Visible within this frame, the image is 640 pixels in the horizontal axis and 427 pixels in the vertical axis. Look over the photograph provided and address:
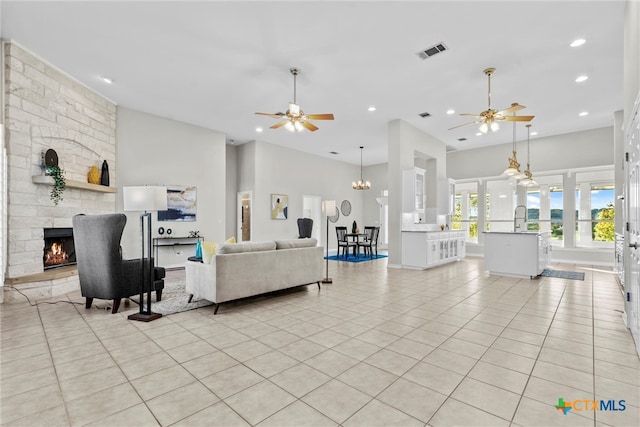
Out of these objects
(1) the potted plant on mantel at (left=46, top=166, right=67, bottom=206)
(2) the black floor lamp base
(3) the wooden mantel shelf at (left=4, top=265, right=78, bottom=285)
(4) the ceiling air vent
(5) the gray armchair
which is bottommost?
(2) the black floor lamp base

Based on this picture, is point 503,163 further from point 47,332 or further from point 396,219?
point 47,332

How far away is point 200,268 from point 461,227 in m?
8.76

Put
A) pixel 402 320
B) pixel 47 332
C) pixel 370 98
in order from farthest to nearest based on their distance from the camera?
pixel 370 98
pixel 402 320
pixel 47 332

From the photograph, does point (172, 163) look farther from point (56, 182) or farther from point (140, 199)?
point (140, 199)

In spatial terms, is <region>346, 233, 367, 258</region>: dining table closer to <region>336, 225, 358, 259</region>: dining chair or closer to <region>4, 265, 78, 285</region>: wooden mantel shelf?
<region>336, 225, 358, 259</region>: dining chair

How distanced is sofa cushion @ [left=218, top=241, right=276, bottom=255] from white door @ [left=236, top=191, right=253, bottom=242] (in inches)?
202

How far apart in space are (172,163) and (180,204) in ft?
3.19

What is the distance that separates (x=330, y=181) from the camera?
11469mm

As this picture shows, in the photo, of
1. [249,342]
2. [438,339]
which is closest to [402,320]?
[438,339]

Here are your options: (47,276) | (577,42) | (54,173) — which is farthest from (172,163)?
(577,42)

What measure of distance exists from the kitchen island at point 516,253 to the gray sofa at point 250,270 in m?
3.91

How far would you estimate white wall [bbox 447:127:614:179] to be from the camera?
7.87 meters

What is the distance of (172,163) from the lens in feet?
23.3

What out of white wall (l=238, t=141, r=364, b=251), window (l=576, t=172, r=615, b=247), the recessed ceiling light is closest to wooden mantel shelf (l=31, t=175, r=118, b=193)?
white wall (l=238, t=141, r=364, b=251)
